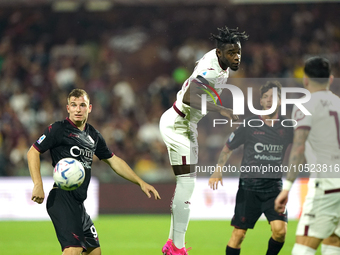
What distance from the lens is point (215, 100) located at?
594 cm

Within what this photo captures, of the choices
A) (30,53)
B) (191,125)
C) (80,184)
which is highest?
(30,53)

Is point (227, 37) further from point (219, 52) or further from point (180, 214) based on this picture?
point (180, 214)

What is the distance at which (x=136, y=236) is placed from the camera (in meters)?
9.94

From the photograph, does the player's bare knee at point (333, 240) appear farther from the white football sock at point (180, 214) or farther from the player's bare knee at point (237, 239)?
the white football sock at point (180, 214)

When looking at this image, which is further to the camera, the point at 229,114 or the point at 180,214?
the point at 180,214

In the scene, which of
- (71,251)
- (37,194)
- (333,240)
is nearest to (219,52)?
(333,240)

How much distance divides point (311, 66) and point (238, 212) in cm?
230

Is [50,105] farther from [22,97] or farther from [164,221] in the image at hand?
[164,221]

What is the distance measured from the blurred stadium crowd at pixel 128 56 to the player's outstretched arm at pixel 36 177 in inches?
357

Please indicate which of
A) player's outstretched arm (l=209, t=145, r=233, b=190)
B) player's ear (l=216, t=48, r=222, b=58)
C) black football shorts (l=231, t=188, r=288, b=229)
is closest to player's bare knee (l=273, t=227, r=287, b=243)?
black football shorts (l=231, t=188, r=288, b=229)

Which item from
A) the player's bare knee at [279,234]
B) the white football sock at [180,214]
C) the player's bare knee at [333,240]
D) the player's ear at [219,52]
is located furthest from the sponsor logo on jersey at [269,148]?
the player's bare knee at [333,240]

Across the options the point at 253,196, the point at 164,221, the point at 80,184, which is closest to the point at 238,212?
the point at 253,196

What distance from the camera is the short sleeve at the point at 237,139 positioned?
250 inches

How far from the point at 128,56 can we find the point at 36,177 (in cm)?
1306
